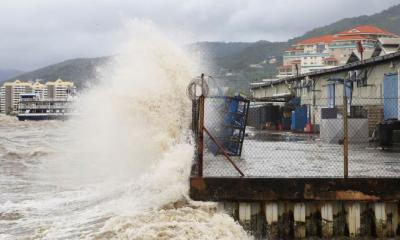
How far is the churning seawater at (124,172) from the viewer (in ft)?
30.3

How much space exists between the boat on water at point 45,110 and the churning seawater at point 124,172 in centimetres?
10566

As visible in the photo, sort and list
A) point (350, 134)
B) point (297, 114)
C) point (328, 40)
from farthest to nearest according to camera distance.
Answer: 1. point (328, 40)
2. point (297, 114)
3. point (350, 134)

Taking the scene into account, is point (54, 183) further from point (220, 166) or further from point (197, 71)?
point (197, 71)

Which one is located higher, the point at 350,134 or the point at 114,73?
the point at 114,73

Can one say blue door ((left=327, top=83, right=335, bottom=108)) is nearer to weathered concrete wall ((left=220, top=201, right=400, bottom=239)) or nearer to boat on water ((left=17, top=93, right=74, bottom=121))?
weathered concrete wall ((left=220, top=201, right=400, bottom=239))

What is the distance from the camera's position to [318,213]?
10.1 m

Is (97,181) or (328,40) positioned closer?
(97,181)

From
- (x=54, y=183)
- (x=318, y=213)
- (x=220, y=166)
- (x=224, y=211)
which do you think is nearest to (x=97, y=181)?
(x=54, y=183)

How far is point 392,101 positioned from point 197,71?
8.78 metres

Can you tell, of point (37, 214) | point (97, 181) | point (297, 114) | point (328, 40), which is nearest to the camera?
point (37, 214)

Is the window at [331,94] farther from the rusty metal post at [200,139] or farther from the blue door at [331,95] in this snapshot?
the rusty metal post at [200,139]

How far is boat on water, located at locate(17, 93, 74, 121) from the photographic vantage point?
5123 inches

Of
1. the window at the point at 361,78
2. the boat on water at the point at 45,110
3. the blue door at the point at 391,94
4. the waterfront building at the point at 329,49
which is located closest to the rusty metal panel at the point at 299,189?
the blue door at the point at 391,94

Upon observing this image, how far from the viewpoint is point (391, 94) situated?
73.4 ft
